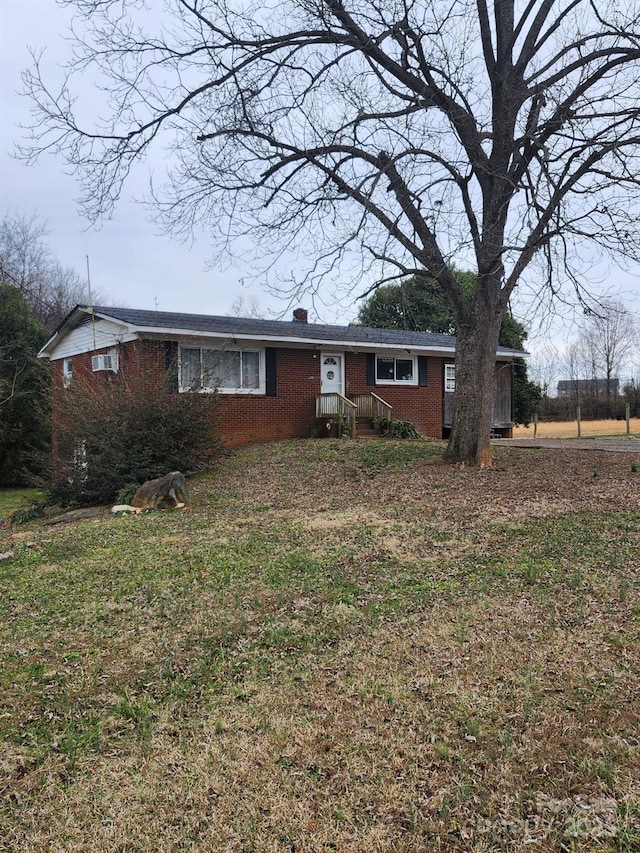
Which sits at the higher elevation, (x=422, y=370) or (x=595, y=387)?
(x=595, y=387)

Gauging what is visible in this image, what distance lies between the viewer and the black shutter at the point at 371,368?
1845 cm

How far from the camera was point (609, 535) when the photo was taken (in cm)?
643

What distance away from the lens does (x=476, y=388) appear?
11.0m

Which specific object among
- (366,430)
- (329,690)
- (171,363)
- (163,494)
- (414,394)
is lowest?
(329,690)

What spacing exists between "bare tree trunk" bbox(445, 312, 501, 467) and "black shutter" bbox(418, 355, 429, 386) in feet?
27.2

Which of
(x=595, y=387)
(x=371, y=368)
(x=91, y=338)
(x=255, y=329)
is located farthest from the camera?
(x=595, y=387)

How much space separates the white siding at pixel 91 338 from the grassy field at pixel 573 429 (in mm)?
19544

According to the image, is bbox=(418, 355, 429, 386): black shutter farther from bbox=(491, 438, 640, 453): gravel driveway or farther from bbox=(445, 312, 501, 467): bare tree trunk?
bbox=(445, 312, 501, 467): bare tree trunk

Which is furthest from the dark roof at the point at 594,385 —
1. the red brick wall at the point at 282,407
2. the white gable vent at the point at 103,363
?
the white gable vent at the point at 103,363

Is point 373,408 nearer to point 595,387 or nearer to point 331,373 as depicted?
point 331,373

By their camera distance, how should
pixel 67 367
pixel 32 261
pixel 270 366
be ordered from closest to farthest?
pixel 270 366 → pixel 67 367 → pixel 32 261

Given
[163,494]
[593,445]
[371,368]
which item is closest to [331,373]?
[371,368]

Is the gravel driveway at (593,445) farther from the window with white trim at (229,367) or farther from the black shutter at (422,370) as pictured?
the window with white trim at (229,367)

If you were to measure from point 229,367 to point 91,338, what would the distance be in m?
4.55
